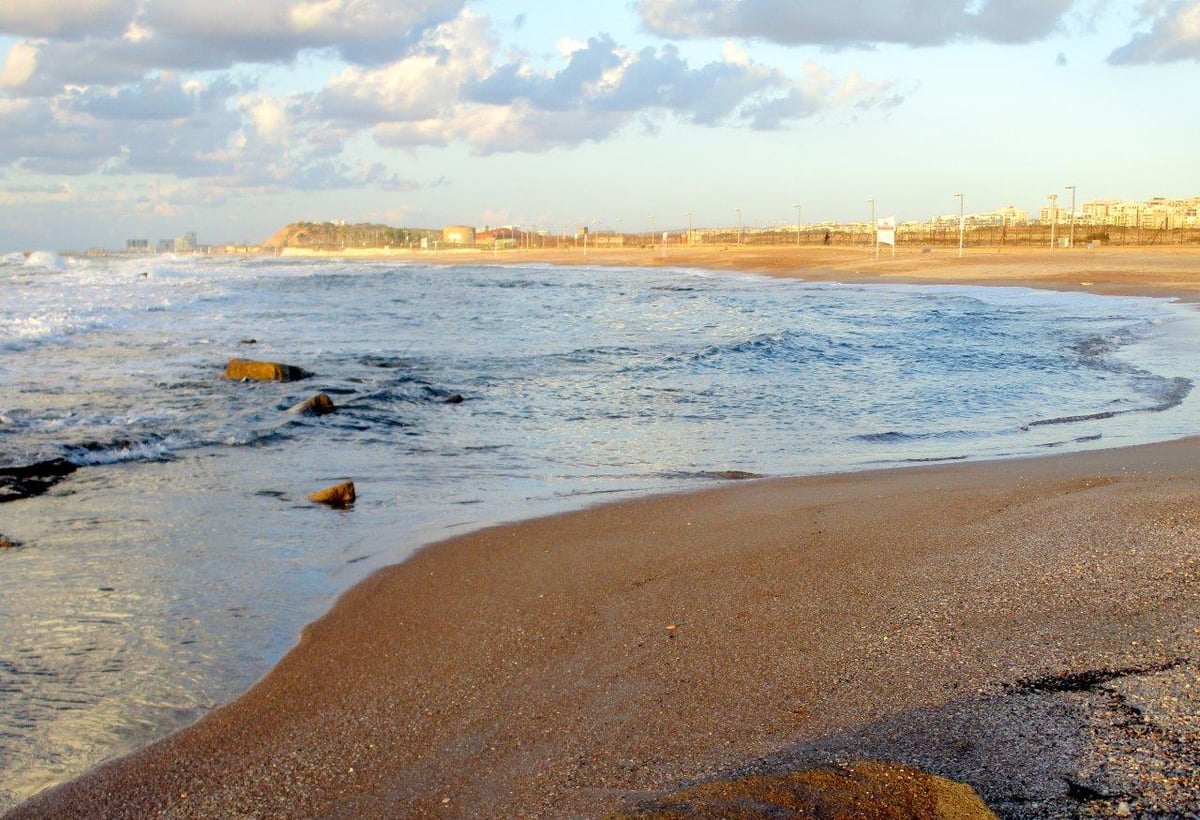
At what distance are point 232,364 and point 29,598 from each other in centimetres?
984

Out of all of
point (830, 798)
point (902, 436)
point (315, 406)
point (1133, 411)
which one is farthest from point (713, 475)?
point (830, 798)

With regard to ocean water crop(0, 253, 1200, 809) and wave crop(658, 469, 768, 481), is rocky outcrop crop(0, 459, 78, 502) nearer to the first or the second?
ocean water crop(0, 253, 1200, 809)

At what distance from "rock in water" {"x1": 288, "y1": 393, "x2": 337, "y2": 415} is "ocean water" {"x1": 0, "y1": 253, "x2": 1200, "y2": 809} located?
22cm

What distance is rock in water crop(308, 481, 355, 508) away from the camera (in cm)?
796

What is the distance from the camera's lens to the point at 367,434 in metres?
11.3

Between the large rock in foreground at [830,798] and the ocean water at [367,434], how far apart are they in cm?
241

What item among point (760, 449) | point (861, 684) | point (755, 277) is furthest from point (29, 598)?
point (755, 277)

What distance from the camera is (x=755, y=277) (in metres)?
59.8

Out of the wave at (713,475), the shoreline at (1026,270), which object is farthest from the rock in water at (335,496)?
the shoreline at (1026,270)

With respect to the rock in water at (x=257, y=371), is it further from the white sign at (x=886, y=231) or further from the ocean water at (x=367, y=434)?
the white sign at (x=886, y=231)

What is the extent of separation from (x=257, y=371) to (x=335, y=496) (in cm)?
758

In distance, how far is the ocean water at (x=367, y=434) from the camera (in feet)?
16.2

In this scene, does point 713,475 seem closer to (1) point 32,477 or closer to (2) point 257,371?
(1) point 32,477

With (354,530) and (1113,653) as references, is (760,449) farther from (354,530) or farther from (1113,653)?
(1113,653)
